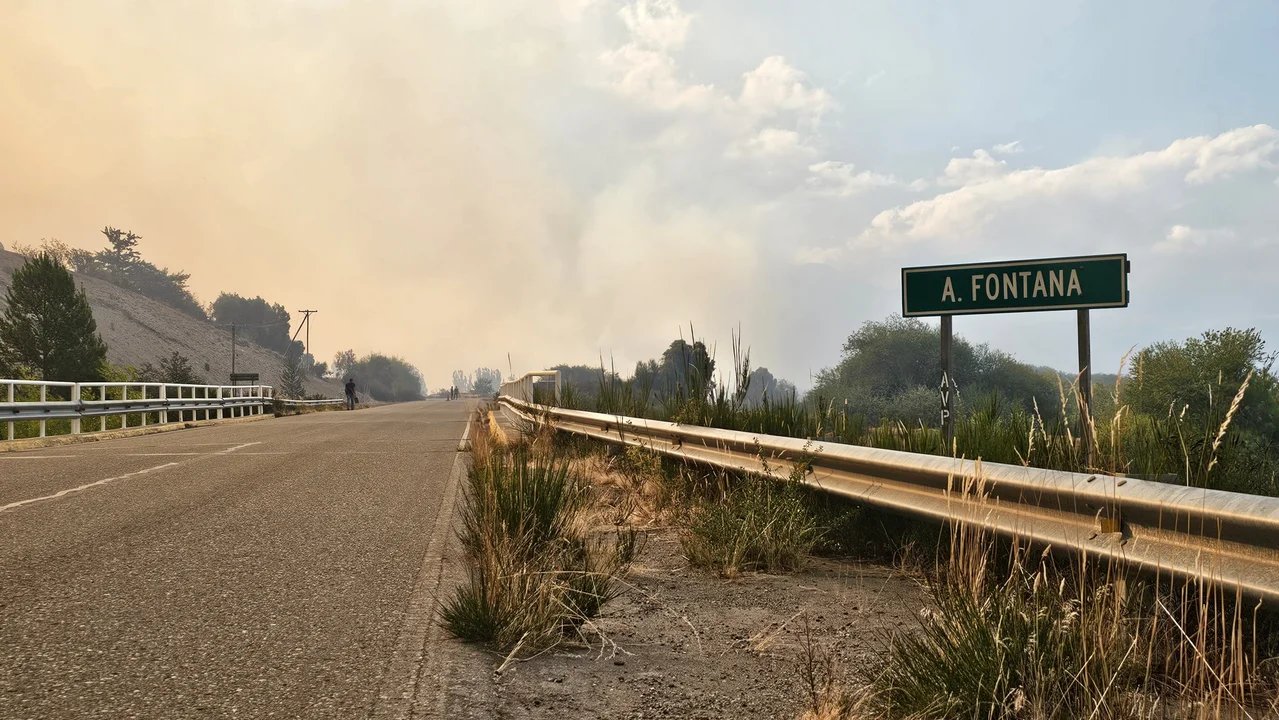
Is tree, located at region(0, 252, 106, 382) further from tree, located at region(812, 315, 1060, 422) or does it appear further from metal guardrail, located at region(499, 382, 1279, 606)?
metal guardrail, located at region(499, 382, 1279, 606)

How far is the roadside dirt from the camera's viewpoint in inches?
126

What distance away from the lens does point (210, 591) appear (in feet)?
16.4

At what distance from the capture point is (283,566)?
568 cm

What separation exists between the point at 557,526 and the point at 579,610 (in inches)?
52.8

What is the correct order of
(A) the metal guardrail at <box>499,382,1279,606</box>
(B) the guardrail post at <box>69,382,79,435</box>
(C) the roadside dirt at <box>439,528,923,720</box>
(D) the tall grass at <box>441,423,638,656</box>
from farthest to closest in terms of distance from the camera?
(B) the guardrail post at <box>69,382,79,435</box> → (D) the tall grass at <box>441,423,638,656</box> → (C) the roadside dirt at <box>439,528,923,720</box> → (A) the metal guardrail at <box>499,382,1279,606</box>

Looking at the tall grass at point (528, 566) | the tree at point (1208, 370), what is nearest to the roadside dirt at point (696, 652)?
the tall grass at point (528, 566)

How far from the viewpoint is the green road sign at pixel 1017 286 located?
7.32 meters

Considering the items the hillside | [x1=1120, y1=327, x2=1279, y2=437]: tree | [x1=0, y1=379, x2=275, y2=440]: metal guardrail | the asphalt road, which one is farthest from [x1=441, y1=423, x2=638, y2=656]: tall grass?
the hillside

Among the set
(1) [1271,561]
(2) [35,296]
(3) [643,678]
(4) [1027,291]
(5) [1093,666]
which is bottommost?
(3) [643,678]

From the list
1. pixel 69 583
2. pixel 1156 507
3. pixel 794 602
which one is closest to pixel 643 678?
pixel 794 602

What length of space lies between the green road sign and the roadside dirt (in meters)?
3.37

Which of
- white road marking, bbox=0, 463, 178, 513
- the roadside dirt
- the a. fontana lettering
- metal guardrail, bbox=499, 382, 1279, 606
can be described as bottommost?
the roadside dirt

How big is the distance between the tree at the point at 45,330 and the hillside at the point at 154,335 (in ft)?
217

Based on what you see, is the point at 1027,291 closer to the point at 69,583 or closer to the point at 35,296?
the point at 69,583
